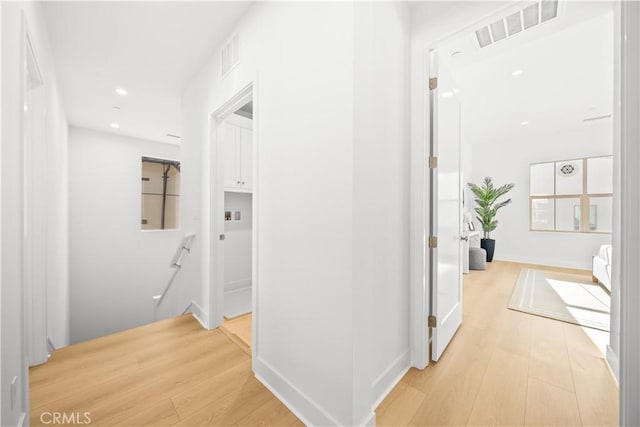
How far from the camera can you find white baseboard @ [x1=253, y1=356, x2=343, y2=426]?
129 centimetres

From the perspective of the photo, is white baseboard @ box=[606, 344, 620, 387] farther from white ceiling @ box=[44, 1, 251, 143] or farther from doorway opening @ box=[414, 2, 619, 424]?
white ceiling @ box=[44, 1, 251, 143]

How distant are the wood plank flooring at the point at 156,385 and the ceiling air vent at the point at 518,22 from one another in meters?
3.07

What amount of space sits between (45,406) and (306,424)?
158 centimetres

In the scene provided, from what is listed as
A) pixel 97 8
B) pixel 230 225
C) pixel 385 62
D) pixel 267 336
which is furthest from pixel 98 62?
pixel 267 336

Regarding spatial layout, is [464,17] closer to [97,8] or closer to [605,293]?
[97,8]

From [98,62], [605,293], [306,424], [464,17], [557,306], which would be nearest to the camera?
[306,424]

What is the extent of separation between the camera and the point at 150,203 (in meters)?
5.39

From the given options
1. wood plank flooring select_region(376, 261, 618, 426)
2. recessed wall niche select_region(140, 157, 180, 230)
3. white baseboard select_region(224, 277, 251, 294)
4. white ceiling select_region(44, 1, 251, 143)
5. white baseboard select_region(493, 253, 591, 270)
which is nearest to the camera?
wood plank flooring select_region(376, 261, 618, 426)

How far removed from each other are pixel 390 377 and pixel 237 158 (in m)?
2.97

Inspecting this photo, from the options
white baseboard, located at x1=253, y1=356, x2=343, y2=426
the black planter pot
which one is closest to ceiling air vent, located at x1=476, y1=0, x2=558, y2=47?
white baseboard, located at x1=253, y1=356, x2=343, y2=426

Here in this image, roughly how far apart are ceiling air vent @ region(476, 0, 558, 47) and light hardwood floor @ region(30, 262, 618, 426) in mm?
2501

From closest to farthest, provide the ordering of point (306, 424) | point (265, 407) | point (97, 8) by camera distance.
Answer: point (306, 424)
point (265, 407)
point (97, 8)

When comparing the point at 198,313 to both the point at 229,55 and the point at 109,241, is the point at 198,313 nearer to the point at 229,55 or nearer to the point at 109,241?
the point at 229,55

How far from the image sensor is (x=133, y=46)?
7.66 feet
